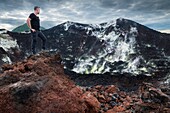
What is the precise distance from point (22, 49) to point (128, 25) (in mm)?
18941

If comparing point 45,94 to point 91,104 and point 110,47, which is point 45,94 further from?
point 110,47

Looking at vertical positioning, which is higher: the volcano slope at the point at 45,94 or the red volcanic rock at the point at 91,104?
the volcano slope at the point at 45,94

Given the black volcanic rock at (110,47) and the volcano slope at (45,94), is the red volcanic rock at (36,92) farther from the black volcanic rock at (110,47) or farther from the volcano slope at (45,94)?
the black volcanic rock at (110,47)

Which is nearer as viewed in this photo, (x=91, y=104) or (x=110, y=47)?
(x=91, y=104)

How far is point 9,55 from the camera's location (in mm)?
38906

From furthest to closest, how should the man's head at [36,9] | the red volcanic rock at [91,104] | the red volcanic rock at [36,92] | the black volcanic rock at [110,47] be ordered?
the black volcanic rock at [110,47], the man's head at [36,9], the red volcanic rock at [91,104], the red volcanic rock at [36,92]

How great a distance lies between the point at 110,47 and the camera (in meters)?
43.7

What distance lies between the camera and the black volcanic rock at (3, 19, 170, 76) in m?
38.5

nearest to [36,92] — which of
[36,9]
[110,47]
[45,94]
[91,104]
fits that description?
[45,94]

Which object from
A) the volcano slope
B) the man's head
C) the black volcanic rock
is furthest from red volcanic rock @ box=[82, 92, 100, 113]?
the black volcanic rock

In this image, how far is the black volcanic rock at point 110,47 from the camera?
3850cm

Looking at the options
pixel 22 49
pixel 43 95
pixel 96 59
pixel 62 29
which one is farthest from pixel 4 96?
pixel 62 29

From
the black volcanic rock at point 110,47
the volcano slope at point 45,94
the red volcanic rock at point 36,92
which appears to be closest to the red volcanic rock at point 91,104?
the volcano slope at point 45,94

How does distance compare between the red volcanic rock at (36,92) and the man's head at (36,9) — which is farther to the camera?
the man's head at (36,9)
